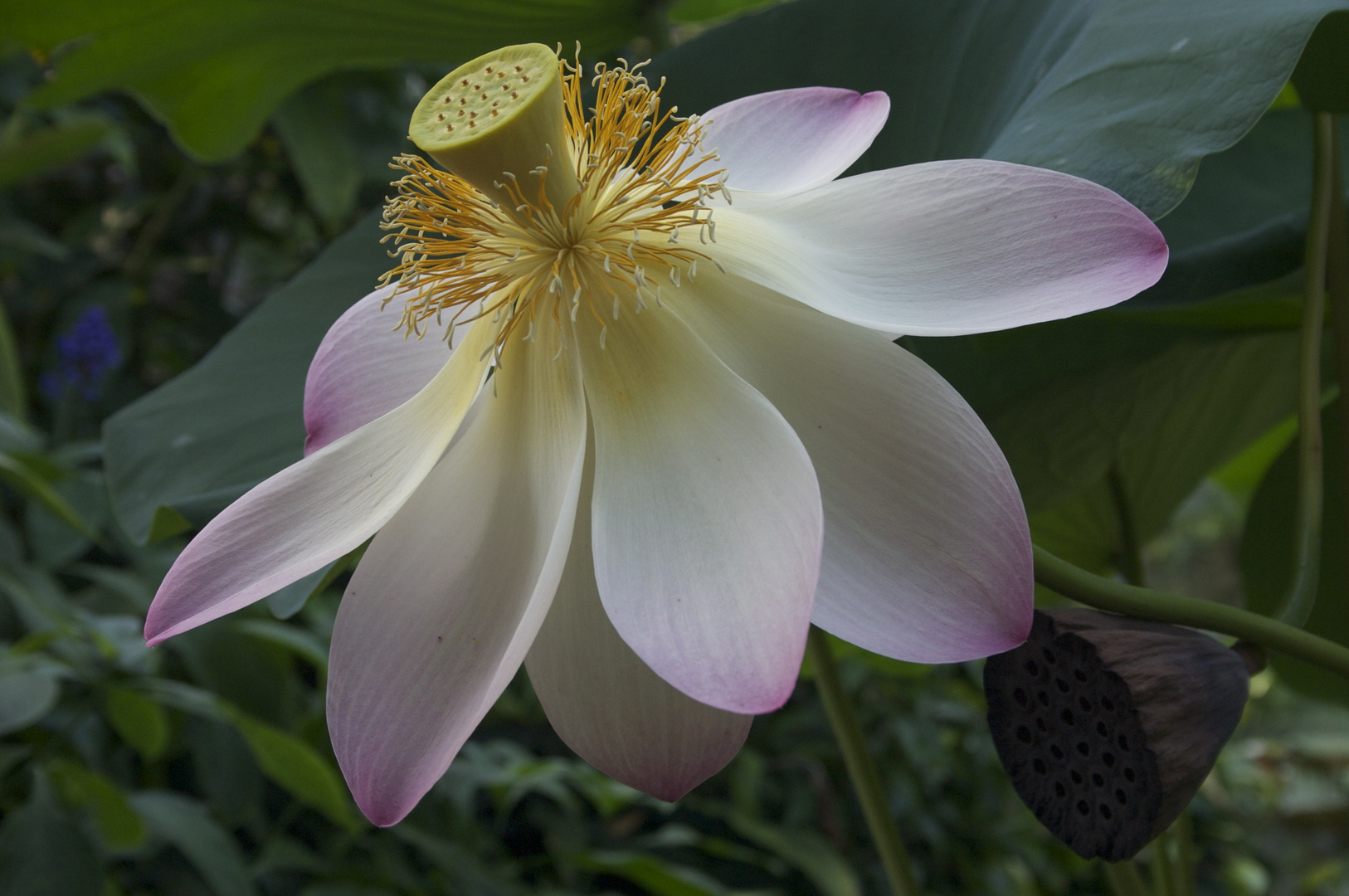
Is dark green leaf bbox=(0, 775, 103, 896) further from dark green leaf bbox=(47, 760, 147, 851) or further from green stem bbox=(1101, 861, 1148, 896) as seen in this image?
green stem bbox=(1101, 861, 1148, 896)

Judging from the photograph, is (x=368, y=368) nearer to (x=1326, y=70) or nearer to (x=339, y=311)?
(x=339, y=311)

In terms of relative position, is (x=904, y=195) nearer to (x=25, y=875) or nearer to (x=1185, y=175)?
(x=1185, y=175)

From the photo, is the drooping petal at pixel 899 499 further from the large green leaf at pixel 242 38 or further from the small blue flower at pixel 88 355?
the small blue flower at pixel 88 355

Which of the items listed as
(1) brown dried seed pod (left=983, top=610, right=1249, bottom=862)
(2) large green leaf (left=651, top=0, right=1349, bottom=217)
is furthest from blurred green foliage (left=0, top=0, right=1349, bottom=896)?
(1) brown dried seed pod (left=983, top=610, right=1249, bottom=862)

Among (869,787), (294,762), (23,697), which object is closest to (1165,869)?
(869,787)

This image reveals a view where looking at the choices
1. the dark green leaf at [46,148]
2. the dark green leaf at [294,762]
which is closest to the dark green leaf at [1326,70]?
the dark green leaf at [294,762]

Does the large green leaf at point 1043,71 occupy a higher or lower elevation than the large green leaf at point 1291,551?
higher
